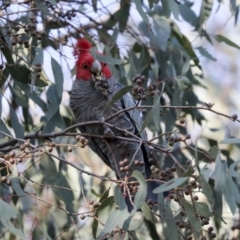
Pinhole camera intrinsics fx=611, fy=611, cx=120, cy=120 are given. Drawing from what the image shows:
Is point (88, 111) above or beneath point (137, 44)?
beneath

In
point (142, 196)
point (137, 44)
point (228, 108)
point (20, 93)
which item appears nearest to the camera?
point (142, 196)

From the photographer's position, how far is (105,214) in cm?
176

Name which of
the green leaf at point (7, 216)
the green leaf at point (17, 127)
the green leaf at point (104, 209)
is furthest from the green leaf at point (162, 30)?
the green leaf at point (7, 216)

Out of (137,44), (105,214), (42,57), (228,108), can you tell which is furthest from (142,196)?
(228,108)

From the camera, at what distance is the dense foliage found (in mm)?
1761

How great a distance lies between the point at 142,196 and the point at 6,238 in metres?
0.99

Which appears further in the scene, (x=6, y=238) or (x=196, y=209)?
(x=6, y=238)

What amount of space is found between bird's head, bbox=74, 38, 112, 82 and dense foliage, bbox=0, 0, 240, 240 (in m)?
0.06

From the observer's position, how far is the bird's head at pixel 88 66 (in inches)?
101

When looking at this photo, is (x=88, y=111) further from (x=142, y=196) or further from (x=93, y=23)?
(x=142, y=196)

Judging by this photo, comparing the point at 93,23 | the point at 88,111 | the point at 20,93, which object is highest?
the point at 93,23

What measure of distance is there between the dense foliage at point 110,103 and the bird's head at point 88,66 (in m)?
0.06

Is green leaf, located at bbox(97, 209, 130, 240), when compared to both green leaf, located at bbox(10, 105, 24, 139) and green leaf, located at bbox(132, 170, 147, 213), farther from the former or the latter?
green leaf, located at bbox(10, 105, 24, 139)

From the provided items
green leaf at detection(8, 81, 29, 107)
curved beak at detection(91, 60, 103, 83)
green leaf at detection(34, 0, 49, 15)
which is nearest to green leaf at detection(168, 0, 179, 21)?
green leaf at detection(34, 0, 49, 15)
